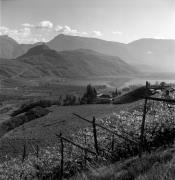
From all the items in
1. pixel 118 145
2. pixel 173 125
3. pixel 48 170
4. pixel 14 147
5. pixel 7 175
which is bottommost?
pixel 14 147

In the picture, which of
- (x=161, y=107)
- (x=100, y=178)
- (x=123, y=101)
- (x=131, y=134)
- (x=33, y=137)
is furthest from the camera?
(x=123, y=101)

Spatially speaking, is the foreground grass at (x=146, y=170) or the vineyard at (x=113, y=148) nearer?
the foreground grass at (x=146, y=170)

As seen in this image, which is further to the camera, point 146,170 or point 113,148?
point 113,148

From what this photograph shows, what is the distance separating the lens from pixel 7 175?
968 centimetres

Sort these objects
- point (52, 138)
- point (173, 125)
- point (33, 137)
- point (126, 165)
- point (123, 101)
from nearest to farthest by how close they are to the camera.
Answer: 1. point (126, 165)
2. point (173, 125)
3. point (52, 138)
4. point (33, 137)
5. point (123, 101)

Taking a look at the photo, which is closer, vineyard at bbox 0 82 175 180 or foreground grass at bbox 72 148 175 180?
foreground grass at bbox 72 148 175 180

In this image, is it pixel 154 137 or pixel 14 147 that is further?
pixel 14 147

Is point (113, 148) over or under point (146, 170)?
under

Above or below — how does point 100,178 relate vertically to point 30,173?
above

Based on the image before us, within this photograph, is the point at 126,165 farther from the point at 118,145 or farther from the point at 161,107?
the point at 161,107

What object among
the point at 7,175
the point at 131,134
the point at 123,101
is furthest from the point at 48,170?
the point at 123,101

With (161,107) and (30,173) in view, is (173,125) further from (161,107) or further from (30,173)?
(30,173)

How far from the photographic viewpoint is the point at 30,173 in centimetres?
888

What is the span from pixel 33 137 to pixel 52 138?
2.64 m
